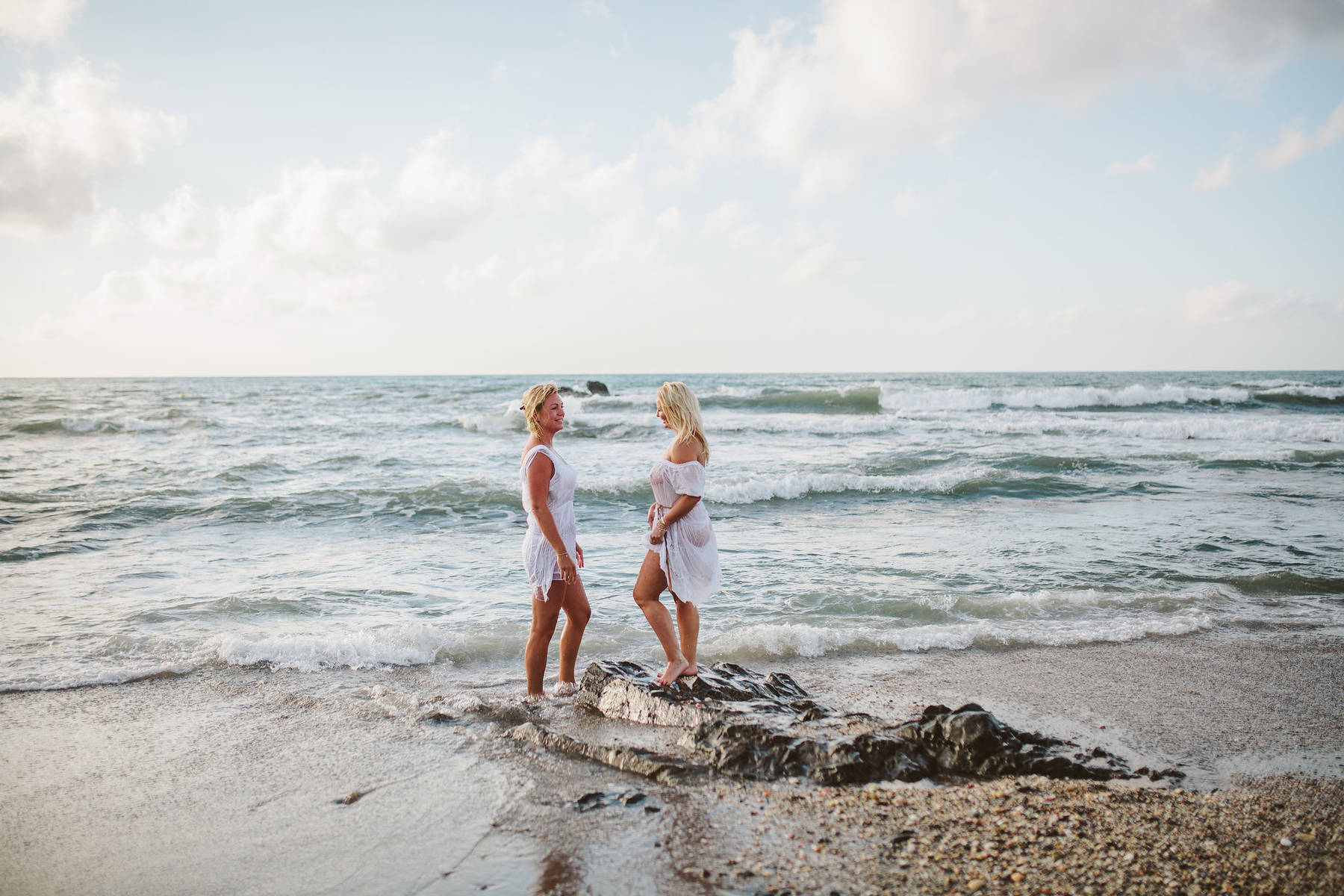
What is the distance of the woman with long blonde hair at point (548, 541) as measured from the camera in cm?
432

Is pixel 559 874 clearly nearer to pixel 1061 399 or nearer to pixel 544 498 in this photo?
pixel 544 498

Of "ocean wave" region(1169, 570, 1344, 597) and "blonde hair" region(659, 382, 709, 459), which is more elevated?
"blonde hair" region(659, 382, 709, 459)

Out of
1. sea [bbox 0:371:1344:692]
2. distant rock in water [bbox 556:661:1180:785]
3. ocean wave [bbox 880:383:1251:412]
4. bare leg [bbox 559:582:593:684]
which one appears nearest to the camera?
distant rock in water [bbox 556:661:1180:785]

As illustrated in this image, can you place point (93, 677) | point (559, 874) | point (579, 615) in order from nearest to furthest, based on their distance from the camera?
point (559, 874), point (579, 615), point (93, 677)

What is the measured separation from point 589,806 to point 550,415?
212 cm

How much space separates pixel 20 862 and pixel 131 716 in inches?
63.4

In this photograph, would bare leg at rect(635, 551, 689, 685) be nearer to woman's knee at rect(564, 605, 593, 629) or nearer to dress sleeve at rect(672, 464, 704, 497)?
woman's knee at rect(564, 605, 593, 629)

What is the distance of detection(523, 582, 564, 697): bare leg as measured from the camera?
4492mm

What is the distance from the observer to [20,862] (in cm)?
291

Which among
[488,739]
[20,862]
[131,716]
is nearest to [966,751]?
[488,739]

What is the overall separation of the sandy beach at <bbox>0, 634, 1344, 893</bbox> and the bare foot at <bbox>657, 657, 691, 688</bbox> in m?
0.45

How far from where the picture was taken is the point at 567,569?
4.41 metres

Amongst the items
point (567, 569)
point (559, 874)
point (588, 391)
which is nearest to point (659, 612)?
point (567, 569)

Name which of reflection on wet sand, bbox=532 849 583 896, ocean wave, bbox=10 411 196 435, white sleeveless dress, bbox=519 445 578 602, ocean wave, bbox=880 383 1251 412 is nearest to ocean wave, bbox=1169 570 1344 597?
white sleeveless dress, bbox=519 445 578 602
